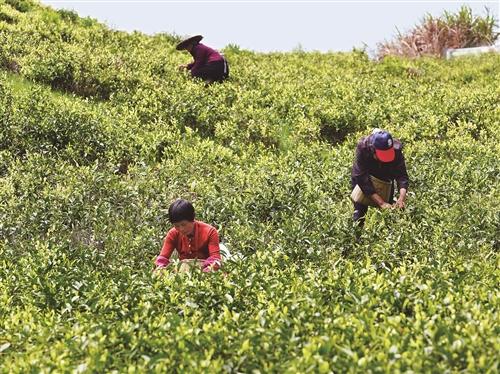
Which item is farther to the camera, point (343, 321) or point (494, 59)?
point (494, 59)

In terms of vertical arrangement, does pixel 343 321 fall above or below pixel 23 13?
below

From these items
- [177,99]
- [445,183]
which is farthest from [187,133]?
[445,183]

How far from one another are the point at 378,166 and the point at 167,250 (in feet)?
8.69

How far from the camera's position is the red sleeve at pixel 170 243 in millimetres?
6980

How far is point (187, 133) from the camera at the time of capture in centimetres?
1311

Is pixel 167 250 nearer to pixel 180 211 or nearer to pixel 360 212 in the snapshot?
pixel 180 211

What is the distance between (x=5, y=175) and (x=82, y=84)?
480 centimetres

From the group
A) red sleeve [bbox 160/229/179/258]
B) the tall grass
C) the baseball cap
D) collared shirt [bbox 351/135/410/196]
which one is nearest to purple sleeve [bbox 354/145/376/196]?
collared shirt [bbox 351/135/410/196]

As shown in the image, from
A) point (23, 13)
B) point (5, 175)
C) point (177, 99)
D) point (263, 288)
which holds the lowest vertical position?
point (263, 288)

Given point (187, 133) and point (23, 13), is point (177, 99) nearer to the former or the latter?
point (187, 133)

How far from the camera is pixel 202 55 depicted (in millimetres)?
15812

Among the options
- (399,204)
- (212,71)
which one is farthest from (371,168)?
(212,71)

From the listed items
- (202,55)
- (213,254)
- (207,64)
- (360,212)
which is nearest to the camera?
(213,254)

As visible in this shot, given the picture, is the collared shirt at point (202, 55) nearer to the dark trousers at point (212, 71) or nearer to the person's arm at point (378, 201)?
the dark trousers at point (212, 71)
